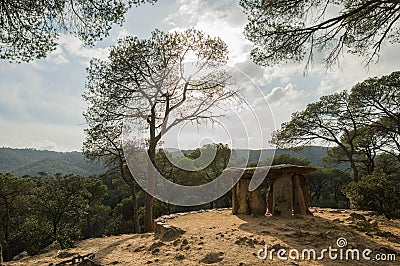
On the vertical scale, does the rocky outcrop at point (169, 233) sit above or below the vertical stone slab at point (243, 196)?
below

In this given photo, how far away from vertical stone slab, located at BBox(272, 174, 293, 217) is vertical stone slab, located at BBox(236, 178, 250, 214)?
4.18 feet

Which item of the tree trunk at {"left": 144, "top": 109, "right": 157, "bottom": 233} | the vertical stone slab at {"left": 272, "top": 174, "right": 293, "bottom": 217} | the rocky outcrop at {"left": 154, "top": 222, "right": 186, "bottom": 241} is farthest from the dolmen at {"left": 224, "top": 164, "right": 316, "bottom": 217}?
the rocky outcrop at {"left": 154, "top": 222, "right": 186, "bottom": 241}

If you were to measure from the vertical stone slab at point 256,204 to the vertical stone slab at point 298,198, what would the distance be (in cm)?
104

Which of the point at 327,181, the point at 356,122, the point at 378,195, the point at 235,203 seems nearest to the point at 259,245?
the point at 235,203

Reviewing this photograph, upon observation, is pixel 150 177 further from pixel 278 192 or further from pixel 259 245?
pixel 259 245

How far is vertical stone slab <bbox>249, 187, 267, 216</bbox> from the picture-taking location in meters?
9.95

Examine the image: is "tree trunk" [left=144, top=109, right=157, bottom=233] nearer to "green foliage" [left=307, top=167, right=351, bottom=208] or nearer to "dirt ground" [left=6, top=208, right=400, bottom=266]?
"dirt ground" [left=6, top=208, right=400, bottom=266]

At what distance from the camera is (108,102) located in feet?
39.5

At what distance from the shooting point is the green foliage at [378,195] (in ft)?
31.4

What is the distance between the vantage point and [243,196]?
10.7 meters

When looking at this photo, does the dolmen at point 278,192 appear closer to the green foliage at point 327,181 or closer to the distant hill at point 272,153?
the distant hill at point 272,153

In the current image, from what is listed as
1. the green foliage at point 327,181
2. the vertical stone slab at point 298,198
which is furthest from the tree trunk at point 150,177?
the green foliage at point 327,181

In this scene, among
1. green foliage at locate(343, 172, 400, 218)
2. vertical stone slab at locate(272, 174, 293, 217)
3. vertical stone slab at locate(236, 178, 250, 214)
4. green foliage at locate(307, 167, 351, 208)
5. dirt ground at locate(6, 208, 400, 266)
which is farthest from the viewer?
Answer: green foliage at locate(307, 167, 351, 208)

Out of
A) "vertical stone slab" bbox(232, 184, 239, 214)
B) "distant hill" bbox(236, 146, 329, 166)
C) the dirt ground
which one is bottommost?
the dirt ground
